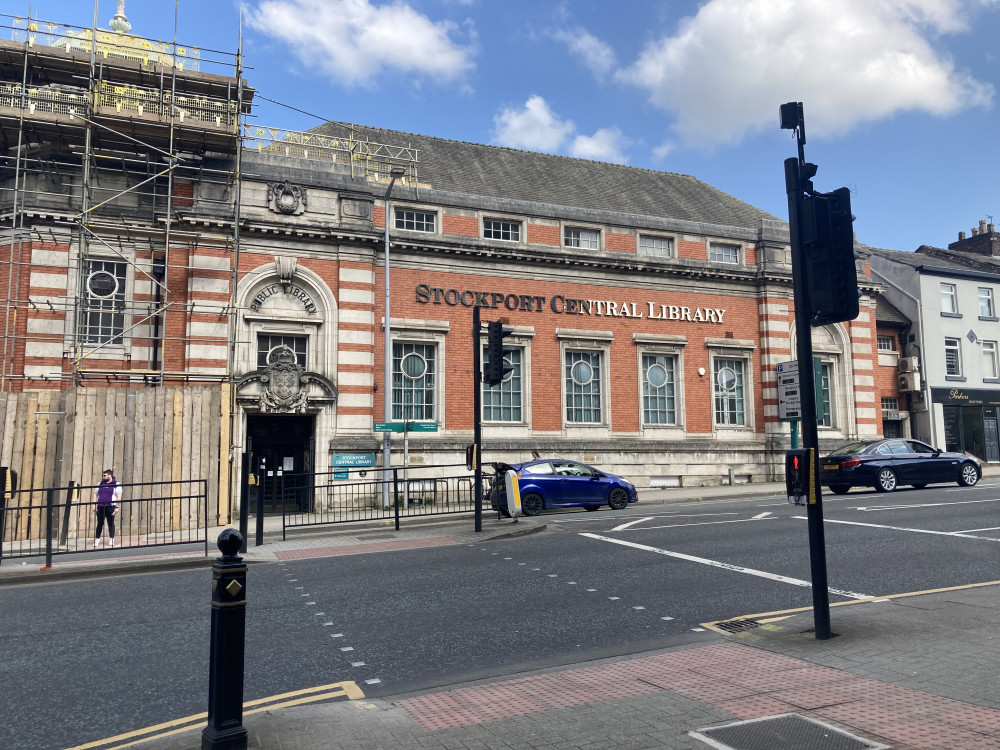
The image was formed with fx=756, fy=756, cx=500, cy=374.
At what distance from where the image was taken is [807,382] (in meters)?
6.84

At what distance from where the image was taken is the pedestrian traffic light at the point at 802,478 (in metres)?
6.66

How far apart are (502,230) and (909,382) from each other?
21983 mm

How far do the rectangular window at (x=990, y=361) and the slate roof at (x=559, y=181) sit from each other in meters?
14.4

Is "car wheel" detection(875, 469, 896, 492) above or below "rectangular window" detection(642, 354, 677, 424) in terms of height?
below

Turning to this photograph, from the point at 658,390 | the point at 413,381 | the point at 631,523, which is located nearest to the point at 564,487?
the point at 631,523

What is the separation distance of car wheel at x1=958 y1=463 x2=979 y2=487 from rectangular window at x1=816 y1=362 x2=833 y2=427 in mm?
8039

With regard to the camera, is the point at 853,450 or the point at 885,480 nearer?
the point at 885,480

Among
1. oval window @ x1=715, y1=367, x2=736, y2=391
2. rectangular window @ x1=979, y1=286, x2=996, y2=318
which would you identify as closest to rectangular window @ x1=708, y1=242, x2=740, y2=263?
oval window @ x1=715, y1=367, x2=736, y2=391

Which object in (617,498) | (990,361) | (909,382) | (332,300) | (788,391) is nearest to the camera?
(617,498)

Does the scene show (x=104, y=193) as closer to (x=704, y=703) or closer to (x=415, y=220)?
(x=415, y=220)

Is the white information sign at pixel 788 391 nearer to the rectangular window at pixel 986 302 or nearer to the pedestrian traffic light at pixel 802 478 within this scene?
the rectangular window at pixel 986 302

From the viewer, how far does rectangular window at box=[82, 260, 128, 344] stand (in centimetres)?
2077

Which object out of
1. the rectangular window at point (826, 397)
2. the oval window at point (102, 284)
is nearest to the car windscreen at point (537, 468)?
the oval window at point (102, 284)

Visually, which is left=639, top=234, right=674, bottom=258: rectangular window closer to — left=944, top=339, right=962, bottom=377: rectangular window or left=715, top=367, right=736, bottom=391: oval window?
left=715, top=367, right=736, bottom=391: oval window
